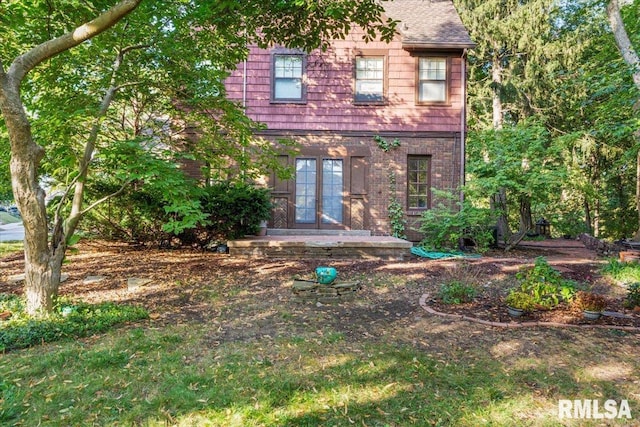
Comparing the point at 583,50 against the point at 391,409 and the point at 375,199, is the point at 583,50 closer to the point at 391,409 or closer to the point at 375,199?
the point at 375,199

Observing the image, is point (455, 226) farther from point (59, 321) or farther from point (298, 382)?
point (59, 321)

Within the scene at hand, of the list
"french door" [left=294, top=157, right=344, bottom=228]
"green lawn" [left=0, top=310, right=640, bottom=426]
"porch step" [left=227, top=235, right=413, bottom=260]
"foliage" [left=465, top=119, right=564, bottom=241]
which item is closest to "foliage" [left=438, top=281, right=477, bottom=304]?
"green lawn" [left=0, top=310, right=640, bottom=426]

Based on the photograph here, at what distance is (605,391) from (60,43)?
594 centimetres

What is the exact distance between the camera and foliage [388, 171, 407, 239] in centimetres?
1015

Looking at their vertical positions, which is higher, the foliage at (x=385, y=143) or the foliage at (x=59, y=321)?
the foliage at (x=385, y=143)

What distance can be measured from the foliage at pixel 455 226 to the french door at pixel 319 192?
250 centimetres

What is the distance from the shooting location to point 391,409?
2.49m

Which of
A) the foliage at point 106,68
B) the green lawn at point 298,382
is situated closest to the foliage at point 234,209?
the foliage at point 106,68

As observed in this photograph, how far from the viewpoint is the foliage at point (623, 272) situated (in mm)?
5894

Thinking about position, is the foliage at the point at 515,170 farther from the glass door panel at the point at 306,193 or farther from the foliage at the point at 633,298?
the glass door panel at the point at 306,193

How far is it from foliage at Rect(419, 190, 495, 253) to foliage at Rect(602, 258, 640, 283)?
2.73 metres

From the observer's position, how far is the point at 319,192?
405 inches

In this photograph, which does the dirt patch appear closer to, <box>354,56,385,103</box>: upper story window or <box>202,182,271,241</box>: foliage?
<box>202,182,271,241</box>: foliage

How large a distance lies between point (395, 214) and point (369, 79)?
4.07 metres
